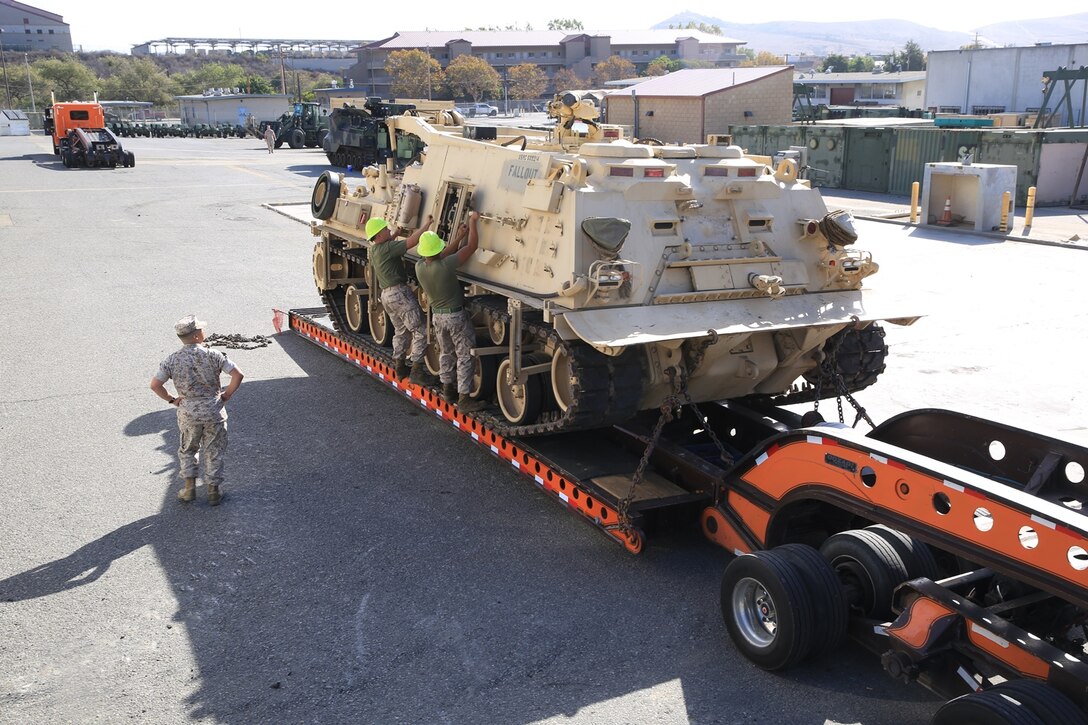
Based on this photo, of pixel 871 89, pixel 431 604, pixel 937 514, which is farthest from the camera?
pixel 871 89

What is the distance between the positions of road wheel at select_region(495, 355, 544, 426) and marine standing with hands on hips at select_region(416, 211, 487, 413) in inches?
12.0

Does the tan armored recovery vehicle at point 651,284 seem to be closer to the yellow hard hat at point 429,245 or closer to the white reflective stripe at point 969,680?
the yellow hard hat at point 429,245

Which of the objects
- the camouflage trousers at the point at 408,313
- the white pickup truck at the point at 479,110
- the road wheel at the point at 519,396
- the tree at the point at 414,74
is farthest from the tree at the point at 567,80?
the road wheel at the point at 519,396

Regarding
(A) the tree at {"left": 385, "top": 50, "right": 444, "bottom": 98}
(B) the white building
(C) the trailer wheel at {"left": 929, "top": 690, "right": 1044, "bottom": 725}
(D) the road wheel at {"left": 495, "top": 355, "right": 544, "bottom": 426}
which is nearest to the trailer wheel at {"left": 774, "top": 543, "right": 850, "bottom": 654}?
(C) the trailer wheel at {"left": 929, "top": 690, "right": 1044, "bottom": 725}

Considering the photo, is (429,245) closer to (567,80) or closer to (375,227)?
(375,227)

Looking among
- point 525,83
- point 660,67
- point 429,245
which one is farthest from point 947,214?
point 660,67

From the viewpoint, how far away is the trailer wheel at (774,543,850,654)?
5.37 m

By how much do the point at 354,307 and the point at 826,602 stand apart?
26.3 feet

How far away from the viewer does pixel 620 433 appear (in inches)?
336

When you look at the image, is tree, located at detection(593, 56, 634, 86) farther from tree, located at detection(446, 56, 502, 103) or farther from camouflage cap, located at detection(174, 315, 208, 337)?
camouflage cap, located at detection(174, 315, 208, 337)

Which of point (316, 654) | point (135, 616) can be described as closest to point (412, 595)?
point (316, 654)

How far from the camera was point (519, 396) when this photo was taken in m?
8.48

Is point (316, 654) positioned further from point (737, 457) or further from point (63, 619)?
point (737, 457)

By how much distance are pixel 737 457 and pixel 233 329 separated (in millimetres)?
8099
